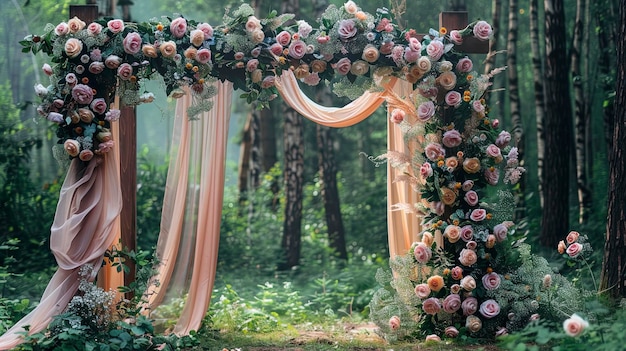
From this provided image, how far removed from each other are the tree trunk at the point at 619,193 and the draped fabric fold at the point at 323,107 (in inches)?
74.7

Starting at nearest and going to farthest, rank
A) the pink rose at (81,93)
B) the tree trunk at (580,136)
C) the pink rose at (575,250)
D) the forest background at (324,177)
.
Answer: the pink rose at (575,250)
the pink rose at (81,93)
the forest background at (324,177)
the tree trunk at (580,136)

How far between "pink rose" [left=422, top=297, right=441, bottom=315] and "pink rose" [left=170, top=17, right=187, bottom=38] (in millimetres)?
3017

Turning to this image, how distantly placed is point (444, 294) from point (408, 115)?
1.62 meters

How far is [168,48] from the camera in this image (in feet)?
19.6

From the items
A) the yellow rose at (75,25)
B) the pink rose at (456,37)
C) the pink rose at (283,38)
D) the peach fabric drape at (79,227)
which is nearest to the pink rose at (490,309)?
the pink rose at (456,37)

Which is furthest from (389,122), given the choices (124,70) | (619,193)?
(124,70)

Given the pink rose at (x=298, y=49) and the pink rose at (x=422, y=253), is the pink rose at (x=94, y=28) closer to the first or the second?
the pink rose at (x=298, y=49)

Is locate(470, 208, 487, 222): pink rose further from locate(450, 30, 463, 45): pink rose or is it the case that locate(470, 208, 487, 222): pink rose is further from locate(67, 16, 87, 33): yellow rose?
locate(67, 16, 87, 33): yellow rose

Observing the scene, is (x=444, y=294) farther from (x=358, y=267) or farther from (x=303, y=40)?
(x=358, y=267)

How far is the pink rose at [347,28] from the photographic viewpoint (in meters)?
6.23

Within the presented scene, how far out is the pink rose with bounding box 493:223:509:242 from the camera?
6266 mm

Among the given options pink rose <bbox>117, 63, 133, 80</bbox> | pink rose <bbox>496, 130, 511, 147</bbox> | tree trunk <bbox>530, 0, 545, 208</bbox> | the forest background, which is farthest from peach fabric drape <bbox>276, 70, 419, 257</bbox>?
tree trunk <bbox>530, 0, 545, 208</bbox>

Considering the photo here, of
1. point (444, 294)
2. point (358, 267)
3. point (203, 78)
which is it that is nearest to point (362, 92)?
point (203, 78)

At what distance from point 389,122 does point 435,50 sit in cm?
92
